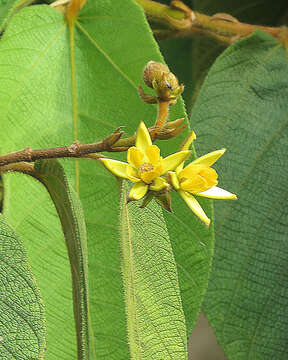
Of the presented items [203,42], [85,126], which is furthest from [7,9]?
[203,42]

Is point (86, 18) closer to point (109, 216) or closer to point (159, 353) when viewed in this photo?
point (109, 216)

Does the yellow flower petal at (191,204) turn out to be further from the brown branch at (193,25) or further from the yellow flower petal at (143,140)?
the brown branch at (193,25)

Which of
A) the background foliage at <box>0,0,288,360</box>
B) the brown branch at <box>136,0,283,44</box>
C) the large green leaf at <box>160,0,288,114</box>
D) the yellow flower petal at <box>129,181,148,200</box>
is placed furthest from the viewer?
the large green leaf at <box>160,0,288,114</box>

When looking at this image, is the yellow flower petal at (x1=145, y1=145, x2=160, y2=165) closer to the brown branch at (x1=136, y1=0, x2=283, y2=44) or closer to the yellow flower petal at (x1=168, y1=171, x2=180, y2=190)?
the yellow flower petal at (x1=168, y1=171, x2=180, y2=190)

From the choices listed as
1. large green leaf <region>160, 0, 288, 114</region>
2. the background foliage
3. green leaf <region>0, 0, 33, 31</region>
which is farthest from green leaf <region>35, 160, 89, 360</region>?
large green leaf <region>160, 0, 288, 114</region>

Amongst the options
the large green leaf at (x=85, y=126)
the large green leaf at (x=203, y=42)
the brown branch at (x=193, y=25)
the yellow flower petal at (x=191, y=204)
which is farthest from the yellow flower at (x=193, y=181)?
the large green leaf at (x=203, y=42)

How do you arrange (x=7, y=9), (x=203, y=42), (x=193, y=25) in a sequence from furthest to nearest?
(x=203, y=42), (x=193, y=25), (x=7, y=9)

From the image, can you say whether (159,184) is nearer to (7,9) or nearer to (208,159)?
(208,159)

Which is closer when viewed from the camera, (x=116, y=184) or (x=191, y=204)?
(x=191, y=204)

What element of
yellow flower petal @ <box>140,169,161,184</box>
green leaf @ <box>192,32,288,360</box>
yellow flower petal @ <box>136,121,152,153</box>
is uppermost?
yellow flower petal @ <box>136,121,152,153</box>
